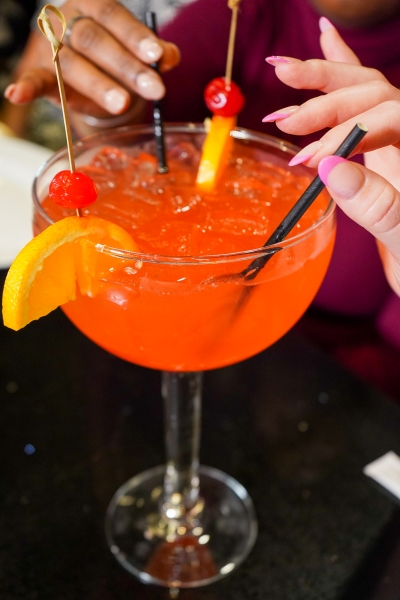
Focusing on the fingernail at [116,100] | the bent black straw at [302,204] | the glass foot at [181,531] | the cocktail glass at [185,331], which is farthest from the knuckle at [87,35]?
the glass foot at [181,531]

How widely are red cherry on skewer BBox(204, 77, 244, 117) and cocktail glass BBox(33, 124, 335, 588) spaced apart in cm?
8

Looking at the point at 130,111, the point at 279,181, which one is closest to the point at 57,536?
the point at 279,181

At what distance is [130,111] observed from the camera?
1.47m

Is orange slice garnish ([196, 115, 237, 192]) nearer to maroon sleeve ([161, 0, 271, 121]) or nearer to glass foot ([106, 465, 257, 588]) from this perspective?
glass foot ([106, 465, 257, 588])

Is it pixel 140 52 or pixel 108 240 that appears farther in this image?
pixel 140 52

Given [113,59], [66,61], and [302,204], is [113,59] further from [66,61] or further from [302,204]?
[302,204]

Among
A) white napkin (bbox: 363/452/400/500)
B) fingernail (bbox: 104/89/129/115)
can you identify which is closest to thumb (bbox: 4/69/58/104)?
fingernail (bbox: 104/89/129/115)

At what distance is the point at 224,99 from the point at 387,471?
63 cm

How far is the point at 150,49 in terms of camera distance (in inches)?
38.6

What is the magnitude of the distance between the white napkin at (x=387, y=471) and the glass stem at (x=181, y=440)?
284mm

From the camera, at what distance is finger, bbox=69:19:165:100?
959 mm

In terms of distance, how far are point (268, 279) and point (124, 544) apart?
19.5 inches

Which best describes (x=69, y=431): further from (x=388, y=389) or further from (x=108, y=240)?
(x=388, y=389)

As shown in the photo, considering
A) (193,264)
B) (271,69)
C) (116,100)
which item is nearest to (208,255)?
(193,264)
